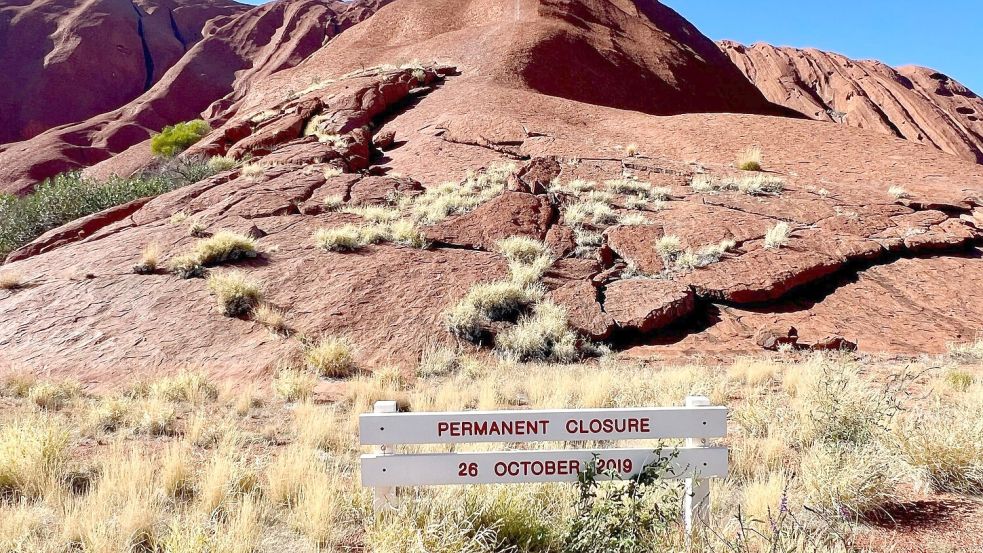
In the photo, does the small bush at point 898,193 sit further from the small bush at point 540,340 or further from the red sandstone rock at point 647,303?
the small bush at point 540,340

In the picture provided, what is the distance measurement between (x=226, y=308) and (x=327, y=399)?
3.18m

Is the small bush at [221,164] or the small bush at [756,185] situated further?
the small bush at [221,164]

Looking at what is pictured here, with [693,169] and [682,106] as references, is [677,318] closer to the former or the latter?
[693,169]

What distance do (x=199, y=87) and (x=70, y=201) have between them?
3933cm

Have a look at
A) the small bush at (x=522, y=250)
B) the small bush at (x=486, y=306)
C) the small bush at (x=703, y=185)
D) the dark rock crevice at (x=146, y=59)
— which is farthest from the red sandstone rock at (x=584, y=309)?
the dark rock crevice at (x=146, y=59)

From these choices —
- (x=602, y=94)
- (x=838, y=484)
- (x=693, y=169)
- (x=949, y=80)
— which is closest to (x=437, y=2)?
(x=602, y=94)

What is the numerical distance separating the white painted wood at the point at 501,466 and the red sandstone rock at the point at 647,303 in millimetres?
5592

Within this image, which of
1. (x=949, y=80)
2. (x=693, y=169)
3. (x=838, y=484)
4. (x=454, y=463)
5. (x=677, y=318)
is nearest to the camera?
(x=454, y=463)

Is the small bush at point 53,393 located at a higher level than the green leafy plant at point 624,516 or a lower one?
lower

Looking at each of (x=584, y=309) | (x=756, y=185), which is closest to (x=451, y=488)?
(x=584, y=309)

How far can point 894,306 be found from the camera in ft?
30.1

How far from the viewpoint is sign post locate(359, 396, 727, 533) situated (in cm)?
308

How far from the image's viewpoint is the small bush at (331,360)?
750 cm

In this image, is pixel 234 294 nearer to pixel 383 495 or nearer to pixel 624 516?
pixel 383 495
